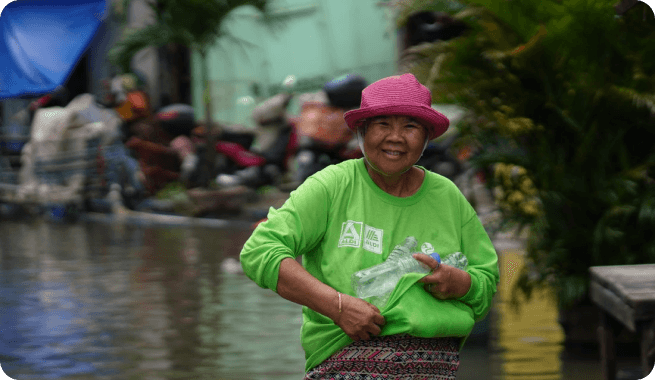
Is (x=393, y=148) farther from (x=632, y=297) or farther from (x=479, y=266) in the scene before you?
(x=632, y=297)

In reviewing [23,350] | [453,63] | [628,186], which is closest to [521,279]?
[628,186]

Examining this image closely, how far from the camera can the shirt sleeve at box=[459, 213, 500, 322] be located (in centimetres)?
260

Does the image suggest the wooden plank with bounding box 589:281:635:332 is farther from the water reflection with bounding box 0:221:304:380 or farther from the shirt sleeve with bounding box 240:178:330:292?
the water reflection with bounding box 0:221:304:380

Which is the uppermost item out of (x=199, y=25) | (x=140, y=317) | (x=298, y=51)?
(x=199, y=25)

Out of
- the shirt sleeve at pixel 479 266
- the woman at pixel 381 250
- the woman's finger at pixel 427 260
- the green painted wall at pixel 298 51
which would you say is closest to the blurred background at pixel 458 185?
the green painted wall at pixel 298 51

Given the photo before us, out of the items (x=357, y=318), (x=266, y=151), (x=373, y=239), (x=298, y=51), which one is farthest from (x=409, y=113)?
(x=298, y=51)

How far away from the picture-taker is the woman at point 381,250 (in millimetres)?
2467

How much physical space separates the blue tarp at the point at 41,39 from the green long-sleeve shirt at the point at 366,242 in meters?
7.12

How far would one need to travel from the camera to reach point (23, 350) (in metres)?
6.80

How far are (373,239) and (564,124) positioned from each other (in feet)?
12.6

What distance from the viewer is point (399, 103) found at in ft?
8.43

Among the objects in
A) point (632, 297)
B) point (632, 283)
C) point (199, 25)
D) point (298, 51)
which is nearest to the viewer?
point (632, 297)

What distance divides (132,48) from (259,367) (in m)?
14.6

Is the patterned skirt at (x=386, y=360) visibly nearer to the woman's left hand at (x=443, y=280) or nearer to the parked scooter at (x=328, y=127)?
the woman's left hand at (x=443, y=280)
